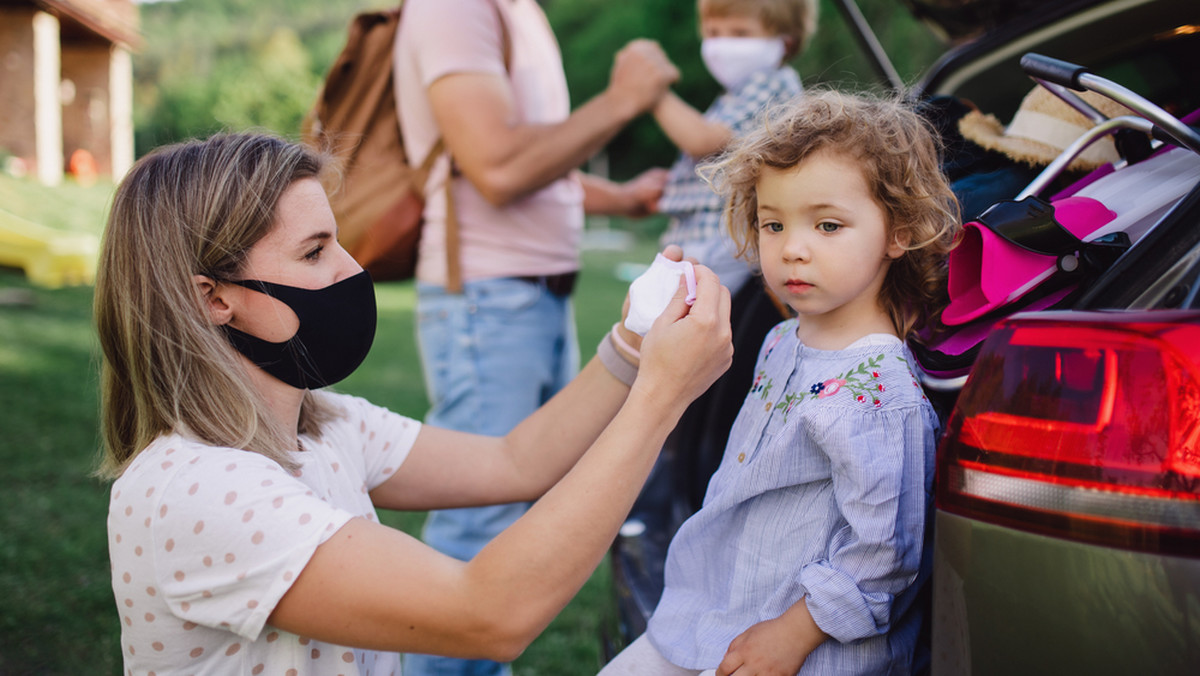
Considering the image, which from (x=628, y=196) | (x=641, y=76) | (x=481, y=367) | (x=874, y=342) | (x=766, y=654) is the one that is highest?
(x=641, y=76)

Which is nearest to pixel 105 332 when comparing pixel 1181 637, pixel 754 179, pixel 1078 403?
pixel 754 179

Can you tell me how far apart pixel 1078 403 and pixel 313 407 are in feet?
4.43

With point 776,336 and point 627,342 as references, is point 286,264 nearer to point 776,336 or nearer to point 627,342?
point 627,342

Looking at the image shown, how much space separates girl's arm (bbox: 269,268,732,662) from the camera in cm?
130

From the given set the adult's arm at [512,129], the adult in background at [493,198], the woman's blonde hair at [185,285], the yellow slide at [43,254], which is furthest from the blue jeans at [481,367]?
the yellow slide at [43,254]

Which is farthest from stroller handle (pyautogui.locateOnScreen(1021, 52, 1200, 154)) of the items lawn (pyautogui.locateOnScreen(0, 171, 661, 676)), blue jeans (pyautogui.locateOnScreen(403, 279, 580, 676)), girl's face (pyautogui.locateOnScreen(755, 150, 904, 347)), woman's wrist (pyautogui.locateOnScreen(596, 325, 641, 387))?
lawn (pyautogui.locateOnScreen(0, 171, 661, 676))

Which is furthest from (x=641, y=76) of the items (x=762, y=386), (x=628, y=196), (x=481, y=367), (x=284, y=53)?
(x=284, y=53)

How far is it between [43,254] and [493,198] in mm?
10541

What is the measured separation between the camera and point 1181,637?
0.92 metres

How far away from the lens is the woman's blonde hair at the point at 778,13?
3047mm

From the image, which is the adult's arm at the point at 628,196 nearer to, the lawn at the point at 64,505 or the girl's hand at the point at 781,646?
the lawn at the point at 64,505

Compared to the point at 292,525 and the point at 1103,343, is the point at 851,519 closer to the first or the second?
the point at 1103,343

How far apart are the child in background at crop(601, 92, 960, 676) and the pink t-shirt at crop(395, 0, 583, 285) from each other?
1036mm

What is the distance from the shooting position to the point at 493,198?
2.51 meters
